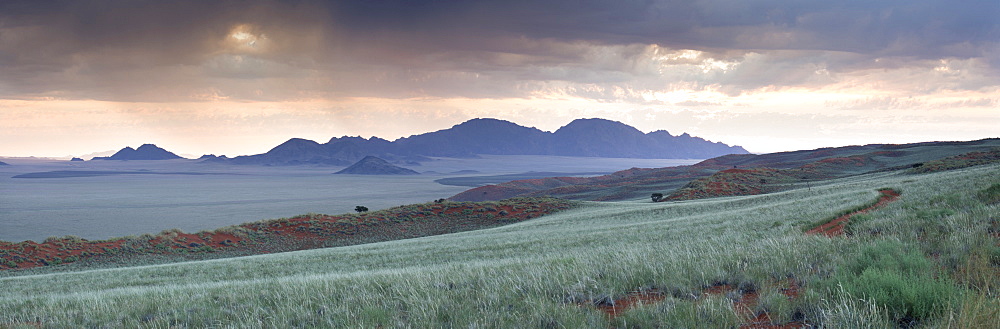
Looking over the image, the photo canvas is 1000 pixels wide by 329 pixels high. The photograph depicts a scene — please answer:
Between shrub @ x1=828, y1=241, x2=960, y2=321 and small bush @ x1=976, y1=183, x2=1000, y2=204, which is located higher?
small bush @ x1=976, y1=183, x2=1000, y2=204

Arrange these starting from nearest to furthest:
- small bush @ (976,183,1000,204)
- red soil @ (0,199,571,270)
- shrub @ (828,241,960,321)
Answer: shrub @ (828,241,960,321)
small bush @ (976,183,1000,204)
red soil @ (0,199,571,270)

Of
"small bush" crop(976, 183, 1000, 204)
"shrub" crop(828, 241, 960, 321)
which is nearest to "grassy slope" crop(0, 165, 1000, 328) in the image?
"shrub" crop(828, 241, 960, 321)

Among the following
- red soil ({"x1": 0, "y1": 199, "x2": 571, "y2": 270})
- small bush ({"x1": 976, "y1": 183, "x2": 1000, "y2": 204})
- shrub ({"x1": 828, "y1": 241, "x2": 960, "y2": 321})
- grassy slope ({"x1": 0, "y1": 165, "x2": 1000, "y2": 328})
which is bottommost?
red soil ({"x1": 0, "y1": 199, "x2": 571, "y2": 270})

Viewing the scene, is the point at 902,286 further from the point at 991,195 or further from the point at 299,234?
the point at 299,234

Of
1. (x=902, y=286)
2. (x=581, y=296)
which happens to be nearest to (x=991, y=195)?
(x=902, y=286)

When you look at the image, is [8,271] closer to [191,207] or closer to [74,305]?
[74,305]

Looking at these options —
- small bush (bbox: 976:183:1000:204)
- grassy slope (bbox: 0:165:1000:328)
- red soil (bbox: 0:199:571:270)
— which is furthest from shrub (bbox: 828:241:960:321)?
red soil (bbox: 0:199:571:270)

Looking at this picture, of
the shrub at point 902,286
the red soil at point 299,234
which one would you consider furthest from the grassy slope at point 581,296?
the red soil at point 299,234

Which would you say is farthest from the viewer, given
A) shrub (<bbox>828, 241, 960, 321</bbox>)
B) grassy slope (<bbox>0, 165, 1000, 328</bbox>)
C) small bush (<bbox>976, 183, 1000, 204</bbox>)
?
small bush (<bbox>976, 183, 1000, 204</bbox>)

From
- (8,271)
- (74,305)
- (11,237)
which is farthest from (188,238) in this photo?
(11,237)

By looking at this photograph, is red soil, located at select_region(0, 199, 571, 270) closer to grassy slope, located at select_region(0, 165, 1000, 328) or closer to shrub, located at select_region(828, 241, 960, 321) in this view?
grassy slope, located at select_region(0, 165, 1000, 328)

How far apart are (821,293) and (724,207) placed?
30.0 meters

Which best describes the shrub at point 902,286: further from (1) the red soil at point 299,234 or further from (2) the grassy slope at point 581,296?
(1) the red soil at point 299,234

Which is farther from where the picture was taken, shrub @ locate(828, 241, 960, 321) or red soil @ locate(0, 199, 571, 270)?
red soil @ locate(0, 199, 571, 270)
